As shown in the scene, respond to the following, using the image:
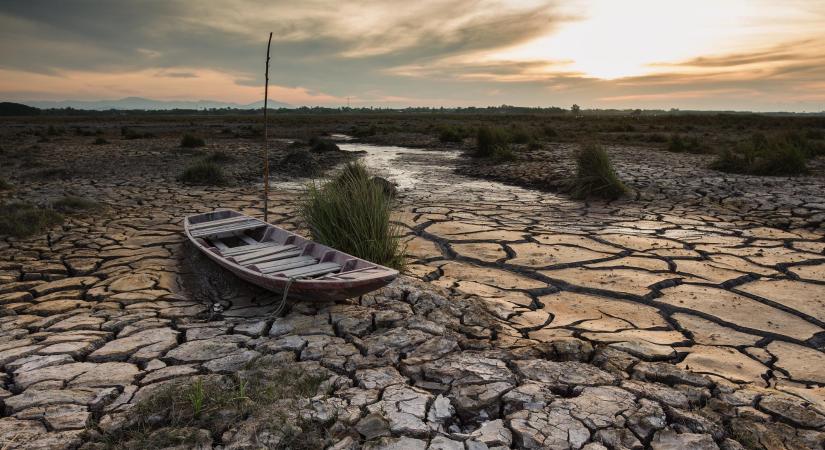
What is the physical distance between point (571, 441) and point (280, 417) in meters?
1.19

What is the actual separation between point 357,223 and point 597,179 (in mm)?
5550

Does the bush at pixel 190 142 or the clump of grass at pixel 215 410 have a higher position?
the bush at pixel 190 142

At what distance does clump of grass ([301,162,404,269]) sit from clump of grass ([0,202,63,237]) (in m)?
3.35

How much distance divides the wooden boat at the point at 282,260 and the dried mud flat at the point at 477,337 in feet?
0.73

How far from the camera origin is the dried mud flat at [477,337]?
216cm

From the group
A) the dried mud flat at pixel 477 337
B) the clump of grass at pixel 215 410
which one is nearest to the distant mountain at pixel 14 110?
the dried mud flat at pixel 477 337

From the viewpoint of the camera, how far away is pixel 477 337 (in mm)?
3090

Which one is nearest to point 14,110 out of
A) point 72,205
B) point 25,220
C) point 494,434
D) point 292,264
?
point 72,205

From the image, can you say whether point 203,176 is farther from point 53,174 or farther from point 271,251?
point 271,251

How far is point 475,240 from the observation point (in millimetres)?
5695

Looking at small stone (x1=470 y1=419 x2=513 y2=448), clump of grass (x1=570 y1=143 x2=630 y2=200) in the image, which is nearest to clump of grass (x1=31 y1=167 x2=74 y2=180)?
clump of grass (x1=570 y1=143 x2=630 y2=200)

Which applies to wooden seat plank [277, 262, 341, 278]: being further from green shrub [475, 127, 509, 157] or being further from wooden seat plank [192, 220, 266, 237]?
green shrub [475, 127, 509, 157]

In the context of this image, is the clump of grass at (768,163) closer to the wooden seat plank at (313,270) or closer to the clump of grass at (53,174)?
the wooden seat plank at (313,270)

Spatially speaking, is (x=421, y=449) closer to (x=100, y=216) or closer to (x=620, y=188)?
(x=100, y=216)
